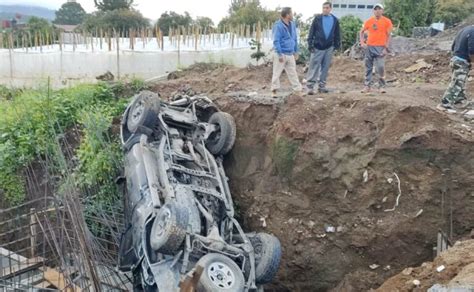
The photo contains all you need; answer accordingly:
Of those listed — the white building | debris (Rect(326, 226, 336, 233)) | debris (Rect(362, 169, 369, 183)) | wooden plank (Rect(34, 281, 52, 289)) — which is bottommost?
wooden plank (Rect(34, 281, 52, 289))

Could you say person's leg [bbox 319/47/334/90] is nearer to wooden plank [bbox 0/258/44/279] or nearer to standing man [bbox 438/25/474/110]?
standing man [bbox 438/25/474/110]

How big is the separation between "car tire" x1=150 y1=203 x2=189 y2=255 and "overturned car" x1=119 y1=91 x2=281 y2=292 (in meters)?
0.01

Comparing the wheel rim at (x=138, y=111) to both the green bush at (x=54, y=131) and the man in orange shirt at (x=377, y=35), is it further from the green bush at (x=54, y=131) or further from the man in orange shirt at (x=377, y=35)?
the man in orange shirt at (x=377, y=35)

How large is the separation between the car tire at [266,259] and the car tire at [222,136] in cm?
200

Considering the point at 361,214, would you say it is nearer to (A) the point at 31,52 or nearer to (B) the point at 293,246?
(B) the point at 293,246

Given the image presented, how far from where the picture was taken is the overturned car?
534cm

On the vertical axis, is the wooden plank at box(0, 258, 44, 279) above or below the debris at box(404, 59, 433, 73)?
below

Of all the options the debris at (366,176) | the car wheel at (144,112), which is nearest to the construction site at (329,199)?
A: the debris at (366,176)

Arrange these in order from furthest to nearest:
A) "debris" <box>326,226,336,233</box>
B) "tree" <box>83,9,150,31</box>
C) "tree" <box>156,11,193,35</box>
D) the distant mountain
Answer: the distant mountain
"tree" <box>156,11,193,35</box>
"tree" <box>83,9,150,31</box>
"debris" <box>326,226,336,233</box>

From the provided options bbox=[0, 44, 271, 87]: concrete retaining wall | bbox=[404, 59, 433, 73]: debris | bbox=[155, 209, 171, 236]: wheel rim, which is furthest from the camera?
bbox=[0, 44, 271, 87]: concrete retaining wall

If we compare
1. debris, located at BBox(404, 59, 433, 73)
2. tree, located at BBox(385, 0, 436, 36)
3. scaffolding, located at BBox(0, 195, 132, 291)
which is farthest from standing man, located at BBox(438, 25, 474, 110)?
tree, located at BBox(385, 0, 436, 36)

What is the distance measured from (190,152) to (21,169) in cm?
396

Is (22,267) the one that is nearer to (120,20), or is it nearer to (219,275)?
(219,275)

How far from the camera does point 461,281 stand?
3.97m
